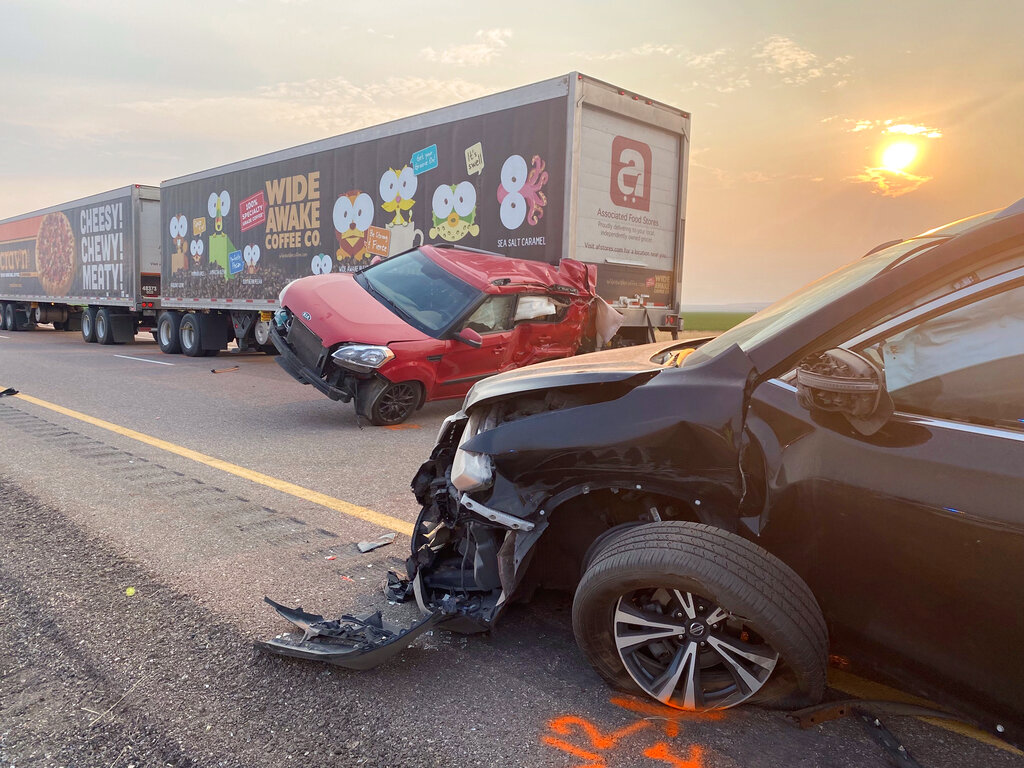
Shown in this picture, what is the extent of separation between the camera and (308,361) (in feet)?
24.0

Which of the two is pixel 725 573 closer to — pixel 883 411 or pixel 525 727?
pixel 883 411

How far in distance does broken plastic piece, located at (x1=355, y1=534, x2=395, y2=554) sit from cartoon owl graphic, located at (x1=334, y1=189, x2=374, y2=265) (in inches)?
316

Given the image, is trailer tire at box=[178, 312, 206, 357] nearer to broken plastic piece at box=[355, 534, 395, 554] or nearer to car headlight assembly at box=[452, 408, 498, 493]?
broken plastic piece at box=[355, 534, 395, 554]

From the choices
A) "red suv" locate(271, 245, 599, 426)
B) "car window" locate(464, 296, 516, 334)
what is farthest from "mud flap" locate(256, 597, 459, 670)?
"car window" locate(464, 296, 516, 334)

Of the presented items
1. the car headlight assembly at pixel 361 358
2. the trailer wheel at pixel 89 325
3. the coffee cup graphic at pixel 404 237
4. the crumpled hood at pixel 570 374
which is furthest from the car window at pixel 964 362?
the trailer wheel at pixel 89 325

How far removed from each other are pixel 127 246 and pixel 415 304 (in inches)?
552

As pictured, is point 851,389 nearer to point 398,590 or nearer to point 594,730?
point 594,730

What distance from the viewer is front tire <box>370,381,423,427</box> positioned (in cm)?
717

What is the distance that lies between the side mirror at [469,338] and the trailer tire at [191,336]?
1006 cm

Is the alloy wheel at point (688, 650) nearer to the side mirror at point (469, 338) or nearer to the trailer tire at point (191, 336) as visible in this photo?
the side mirror at point (469, 338)

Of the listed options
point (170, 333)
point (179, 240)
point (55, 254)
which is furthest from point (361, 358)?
point (55, 254)

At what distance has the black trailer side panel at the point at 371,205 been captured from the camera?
29.6 ft

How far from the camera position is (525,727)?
2.25 metres

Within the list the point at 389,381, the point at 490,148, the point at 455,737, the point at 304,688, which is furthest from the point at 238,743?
the point at 490,148
